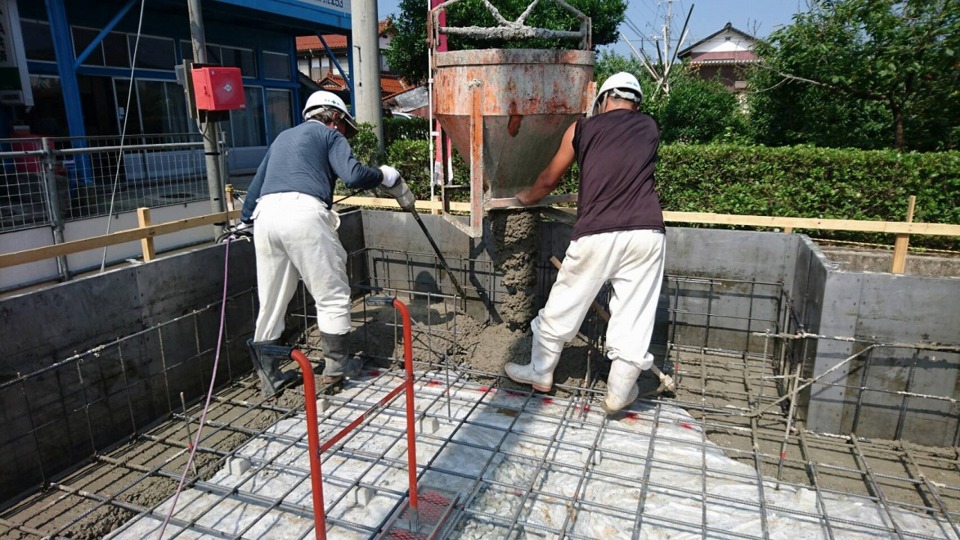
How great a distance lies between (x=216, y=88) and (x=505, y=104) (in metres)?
2.71

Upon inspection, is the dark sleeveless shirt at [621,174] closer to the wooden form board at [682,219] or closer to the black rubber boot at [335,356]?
the wooden form board at [682,219]

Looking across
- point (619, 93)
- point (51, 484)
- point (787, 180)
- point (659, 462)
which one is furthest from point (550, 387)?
point (787, 180)

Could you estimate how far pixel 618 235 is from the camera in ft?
11.6

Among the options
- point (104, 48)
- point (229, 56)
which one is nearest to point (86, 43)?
point (104, 48)

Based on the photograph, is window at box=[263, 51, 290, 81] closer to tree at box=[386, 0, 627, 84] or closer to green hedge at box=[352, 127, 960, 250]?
tree at box=[386, 0, 627, 84]

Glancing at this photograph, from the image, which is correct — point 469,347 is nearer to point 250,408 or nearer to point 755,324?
point 250,408

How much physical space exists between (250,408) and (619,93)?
3.15 m

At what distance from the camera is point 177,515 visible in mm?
3016

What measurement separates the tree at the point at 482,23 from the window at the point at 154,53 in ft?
14.0

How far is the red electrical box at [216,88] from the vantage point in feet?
16.5

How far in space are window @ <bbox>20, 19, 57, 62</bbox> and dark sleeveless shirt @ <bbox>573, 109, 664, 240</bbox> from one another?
31.1 ft

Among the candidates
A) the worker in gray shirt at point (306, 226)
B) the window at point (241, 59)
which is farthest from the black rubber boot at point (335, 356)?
the window at point (241, 59)

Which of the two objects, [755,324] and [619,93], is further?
[755,324]

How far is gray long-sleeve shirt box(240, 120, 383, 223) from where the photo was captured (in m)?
3.95
